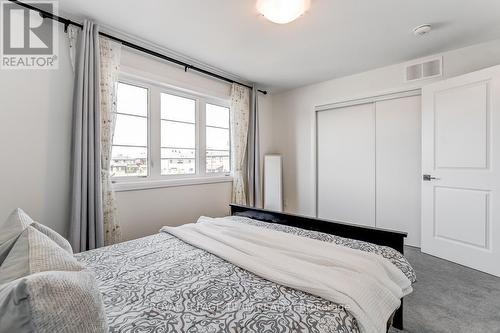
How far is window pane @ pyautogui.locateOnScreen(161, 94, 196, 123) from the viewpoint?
297 centimetres

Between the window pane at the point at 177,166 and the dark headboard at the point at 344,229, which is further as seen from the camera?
the window pane at the point at 177,166

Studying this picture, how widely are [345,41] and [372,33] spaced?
26 centimetres

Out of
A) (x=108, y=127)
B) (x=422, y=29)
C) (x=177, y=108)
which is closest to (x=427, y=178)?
(x=422, y=29)

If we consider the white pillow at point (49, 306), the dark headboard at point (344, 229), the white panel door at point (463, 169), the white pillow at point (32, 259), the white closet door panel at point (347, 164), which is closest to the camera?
the white pillow at point (49, 306)

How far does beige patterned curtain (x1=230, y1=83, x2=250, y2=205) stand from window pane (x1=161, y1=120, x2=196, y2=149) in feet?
2.16

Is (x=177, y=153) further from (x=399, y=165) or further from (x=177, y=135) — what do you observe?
(x=399, y=165)

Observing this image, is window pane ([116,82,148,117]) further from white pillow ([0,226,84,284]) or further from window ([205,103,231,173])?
white pillow ([0,226,84,284])

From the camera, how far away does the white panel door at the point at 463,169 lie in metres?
2.34

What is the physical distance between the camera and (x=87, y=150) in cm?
210

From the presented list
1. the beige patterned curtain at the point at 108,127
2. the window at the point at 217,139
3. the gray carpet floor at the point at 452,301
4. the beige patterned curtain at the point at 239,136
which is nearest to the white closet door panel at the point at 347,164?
the gray carpet floor at the point at 452,301

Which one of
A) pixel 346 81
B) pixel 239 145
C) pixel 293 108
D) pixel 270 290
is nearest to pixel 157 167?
pixel 239 145

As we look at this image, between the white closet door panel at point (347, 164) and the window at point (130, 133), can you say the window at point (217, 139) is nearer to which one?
the window at point (130, 133)

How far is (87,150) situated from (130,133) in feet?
1.93

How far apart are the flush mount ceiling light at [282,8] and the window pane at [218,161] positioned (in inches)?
80.4
